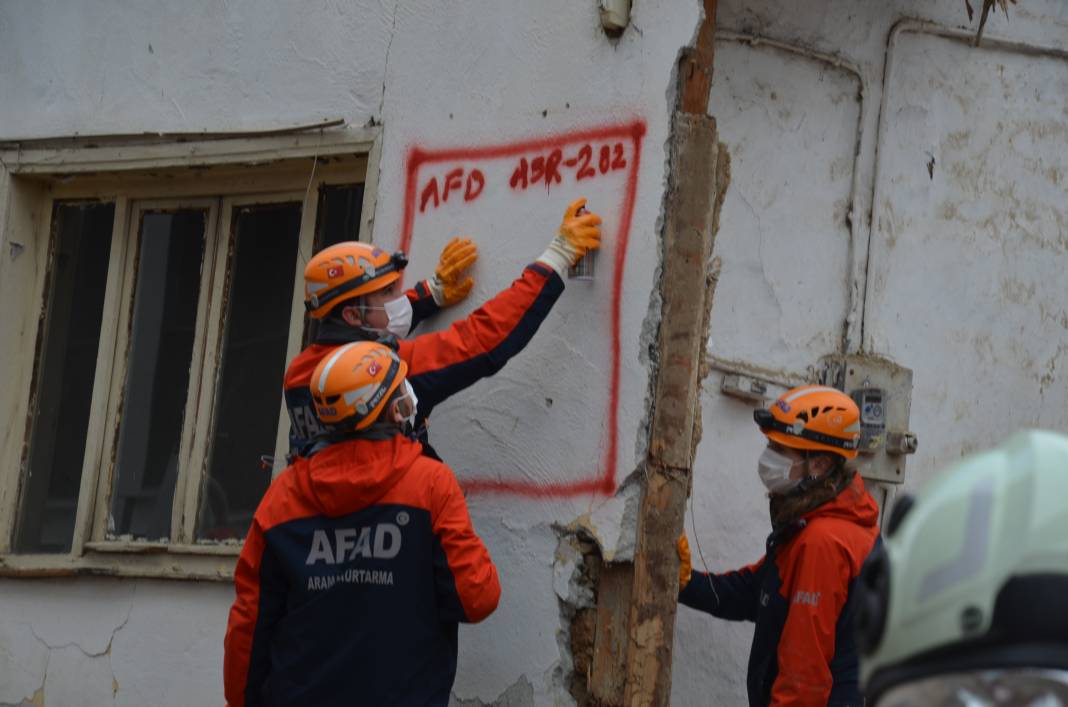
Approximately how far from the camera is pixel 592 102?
500 cm

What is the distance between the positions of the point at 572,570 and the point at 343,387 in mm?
1001

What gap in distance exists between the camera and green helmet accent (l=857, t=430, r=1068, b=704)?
148 centimetres

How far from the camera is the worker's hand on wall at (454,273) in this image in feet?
17.0

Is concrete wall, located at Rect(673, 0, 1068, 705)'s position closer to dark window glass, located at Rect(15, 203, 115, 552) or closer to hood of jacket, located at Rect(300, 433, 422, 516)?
hood of jacket, located at Rect(300, 433, 422, 516)

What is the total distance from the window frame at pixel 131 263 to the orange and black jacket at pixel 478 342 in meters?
0.91

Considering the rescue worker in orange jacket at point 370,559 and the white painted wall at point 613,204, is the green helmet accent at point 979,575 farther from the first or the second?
the white painted wall at point 613,204

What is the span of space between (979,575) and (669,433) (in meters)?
3.21

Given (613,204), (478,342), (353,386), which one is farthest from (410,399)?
(613,204)

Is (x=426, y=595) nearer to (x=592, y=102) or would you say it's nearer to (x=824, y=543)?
(x=824, y=543)

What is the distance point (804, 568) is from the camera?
4859 mm

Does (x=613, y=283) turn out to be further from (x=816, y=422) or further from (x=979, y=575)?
(x=979, y=575)

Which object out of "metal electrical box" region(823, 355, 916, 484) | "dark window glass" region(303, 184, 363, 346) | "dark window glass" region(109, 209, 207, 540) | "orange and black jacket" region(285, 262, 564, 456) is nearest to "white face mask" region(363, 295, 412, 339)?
"orange and black jacket" region(285, 262, 564, 456)

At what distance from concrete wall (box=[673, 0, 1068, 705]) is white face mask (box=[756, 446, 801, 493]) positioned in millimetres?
557

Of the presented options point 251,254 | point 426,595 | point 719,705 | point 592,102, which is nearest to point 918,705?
point 426,595
